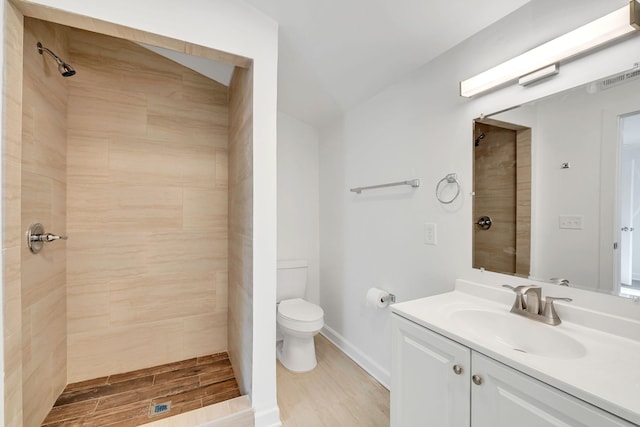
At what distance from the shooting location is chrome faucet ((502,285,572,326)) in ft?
3.67

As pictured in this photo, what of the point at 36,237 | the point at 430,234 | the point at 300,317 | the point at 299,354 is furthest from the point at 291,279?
the point at 36,237

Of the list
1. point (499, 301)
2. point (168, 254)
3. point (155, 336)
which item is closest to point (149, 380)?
point (155, 336)

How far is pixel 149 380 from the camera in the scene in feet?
6.30

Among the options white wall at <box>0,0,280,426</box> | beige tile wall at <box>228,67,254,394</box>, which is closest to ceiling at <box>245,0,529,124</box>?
white wall at <box>0,0,280,426</box>

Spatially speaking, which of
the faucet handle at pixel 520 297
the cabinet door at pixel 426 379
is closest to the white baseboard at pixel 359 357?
the cabinet door at pixel 426 379

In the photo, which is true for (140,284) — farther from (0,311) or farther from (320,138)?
(320,138)

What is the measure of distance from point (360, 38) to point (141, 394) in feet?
8.50

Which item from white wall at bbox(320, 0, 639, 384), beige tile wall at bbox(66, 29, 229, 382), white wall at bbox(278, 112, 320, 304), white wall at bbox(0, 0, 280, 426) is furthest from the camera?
white wall at bbox(278, 112, 320, 304)

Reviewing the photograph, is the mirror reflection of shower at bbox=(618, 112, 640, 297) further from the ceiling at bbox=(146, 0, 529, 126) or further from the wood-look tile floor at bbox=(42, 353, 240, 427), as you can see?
the wood-look tile floor at bbox=(42, 353, 240, 427)

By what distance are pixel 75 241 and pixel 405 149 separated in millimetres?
2322

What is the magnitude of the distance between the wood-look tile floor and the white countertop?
4.73 ft

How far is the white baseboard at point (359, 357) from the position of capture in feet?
6.53

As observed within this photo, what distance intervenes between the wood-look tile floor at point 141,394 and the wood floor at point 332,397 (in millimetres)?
387

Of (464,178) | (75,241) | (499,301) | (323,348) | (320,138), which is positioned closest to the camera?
(499,301)
